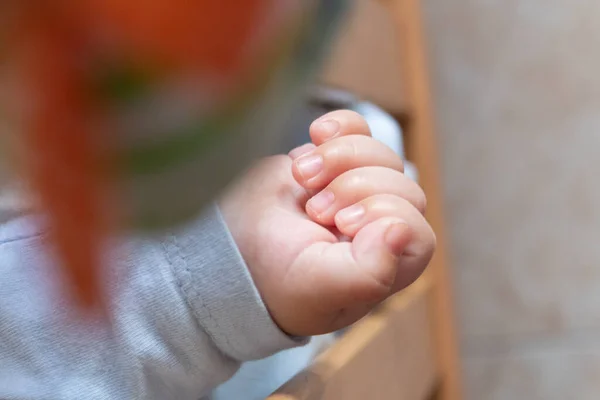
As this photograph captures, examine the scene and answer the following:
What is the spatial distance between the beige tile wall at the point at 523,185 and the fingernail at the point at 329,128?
2.04ft

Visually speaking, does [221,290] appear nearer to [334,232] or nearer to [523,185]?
[334,232]

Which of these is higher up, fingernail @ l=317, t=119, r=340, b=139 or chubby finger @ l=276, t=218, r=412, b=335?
fingernail @ l=317, t=119, r=340, b=139

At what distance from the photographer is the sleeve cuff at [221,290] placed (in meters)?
0.23

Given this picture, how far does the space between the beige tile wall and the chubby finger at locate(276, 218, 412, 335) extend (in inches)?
23.0

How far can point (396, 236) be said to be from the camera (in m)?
0.20

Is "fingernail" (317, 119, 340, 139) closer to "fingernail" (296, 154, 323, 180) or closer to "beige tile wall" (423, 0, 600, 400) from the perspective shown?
"fingernail" (296, 154, 323, 180)

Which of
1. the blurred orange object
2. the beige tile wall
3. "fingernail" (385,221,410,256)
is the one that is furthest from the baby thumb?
the beige tile wall

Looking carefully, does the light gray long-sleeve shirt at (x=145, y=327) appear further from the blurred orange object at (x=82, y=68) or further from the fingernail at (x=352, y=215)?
the blurred orange object at (x=82, y=68)

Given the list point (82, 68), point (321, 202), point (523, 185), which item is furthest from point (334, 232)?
point (523, 185)

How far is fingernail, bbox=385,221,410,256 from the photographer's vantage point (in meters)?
0.20

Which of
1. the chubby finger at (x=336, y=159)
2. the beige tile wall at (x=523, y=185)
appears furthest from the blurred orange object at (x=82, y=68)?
the beige tile wall at (x=523, y=185)

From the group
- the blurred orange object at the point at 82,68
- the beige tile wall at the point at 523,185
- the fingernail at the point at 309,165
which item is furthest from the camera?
the beige tile wall at the point at 523,185

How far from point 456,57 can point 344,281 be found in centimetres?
65

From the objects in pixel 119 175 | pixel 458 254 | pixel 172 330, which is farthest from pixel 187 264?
pixel 458 254
